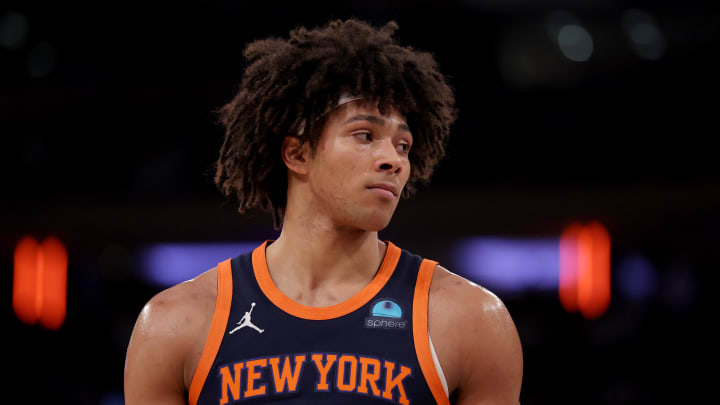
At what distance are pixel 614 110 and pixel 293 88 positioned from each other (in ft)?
22.7

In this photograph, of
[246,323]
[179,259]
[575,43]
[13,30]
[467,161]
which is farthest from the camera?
[575,43]

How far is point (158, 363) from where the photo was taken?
238cm

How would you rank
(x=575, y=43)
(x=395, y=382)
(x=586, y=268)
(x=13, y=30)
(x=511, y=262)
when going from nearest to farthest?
(x=395, y=382) < (x=586, y=268) < (x=511, y=262) < (x=13, y=30) < (x=575, y=43)

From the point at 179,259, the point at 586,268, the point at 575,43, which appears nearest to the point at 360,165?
the point at 586,268

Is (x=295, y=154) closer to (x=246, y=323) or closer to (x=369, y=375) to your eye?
(x=246, y=323)

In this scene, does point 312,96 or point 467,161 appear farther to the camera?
point 467,161

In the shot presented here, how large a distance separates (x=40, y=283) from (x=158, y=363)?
6710mm

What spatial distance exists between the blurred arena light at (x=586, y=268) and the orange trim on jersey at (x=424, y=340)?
5762mm

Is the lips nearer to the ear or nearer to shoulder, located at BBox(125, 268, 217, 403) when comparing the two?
the ear

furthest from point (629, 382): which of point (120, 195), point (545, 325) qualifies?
point (120, 195)

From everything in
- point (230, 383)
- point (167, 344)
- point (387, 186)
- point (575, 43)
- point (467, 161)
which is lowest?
point (230, 383)

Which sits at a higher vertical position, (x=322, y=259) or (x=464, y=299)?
(x=322, y=259)

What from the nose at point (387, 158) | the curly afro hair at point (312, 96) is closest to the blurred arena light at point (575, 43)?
the curly afro hair at point (312, 96)

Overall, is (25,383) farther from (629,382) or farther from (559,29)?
(559,29)
